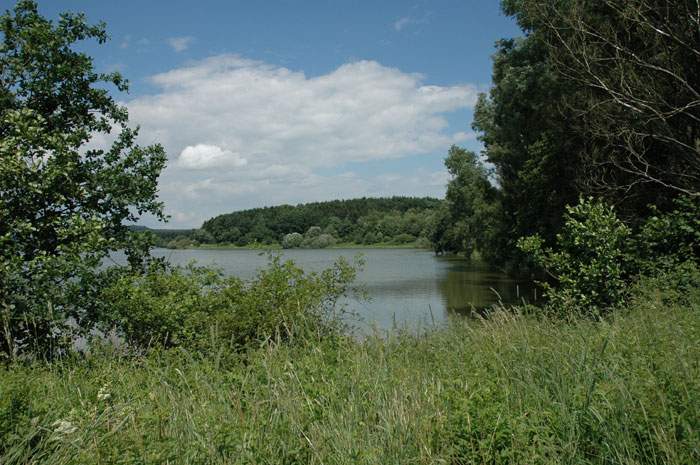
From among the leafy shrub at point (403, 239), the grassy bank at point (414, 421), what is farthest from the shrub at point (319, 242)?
the grassy bank at point (414, 421)

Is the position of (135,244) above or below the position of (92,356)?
above

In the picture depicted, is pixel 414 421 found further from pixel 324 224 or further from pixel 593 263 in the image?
pixel 324 224

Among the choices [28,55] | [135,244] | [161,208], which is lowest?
[135,244]

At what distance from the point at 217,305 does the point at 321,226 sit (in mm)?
106808

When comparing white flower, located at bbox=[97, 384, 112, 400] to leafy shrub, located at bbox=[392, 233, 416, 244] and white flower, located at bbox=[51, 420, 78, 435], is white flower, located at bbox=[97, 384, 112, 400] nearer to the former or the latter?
white flower, located at bbox=[51, 420, 78, 435]

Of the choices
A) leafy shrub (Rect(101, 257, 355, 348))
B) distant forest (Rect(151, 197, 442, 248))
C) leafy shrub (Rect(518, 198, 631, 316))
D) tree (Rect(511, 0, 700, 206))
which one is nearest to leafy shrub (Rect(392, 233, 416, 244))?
distant forest (Rect(151, 197, 442, 248))

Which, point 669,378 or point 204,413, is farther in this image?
point 204,413

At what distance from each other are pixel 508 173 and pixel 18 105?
83.8ft

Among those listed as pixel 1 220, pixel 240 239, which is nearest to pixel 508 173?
pixel 1 220

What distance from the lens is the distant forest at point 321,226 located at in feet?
313

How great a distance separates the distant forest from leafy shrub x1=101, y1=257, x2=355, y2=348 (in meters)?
78.5

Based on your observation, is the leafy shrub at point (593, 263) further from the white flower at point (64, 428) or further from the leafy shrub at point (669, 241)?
the white flower at point (64, 428)

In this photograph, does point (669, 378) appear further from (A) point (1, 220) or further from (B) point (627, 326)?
(A) point (1, 220)

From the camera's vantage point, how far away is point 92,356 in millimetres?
6883
